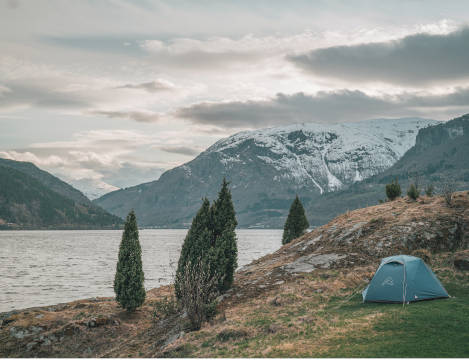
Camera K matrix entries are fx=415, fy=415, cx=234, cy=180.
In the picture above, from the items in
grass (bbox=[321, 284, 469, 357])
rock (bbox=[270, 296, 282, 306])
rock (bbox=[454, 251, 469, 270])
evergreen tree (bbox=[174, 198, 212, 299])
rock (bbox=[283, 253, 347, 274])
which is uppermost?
evergreen tree (bbox=[174, 198, 212, 299])

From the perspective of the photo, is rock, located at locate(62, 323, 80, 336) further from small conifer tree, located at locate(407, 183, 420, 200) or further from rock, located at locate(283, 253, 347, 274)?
small conifer tree, located at locate(407, 183, 420, 200)

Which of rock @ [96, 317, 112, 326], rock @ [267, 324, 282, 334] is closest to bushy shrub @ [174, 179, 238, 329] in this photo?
rock @ [96, 317, 112, 326]

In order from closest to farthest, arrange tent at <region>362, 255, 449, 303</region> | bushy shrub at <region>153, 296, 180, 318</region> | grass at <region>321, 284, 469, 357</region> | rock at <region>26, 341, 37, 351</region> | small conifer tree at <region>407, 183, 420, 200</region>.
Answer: grass at <region>321, 284, 469, 357</region> → tent at <region>362, 255, 449, 303</region> → rock at <region>26, 341, 37, 351</region> → bushy shrub at <region>153, 296, 180, 318</region> → small conifer tree at <region>407, 183, 420, 200</region>

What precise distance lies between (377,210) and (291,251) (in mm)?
9297

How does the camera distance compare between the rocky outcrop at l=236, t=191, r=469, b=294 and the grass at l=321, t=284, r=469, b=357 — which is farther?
the rocky outcrop at l=236, t=191, r=469, b=294

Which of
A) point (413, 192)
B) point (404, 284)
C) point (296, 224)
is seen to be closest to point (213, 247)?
point (404, 284)

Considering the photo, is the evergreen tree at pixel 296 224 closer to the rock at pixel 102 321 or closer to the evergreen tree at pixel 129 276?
the evergreen tree at pixel 129 276

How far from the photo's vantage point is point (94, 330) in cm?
2906

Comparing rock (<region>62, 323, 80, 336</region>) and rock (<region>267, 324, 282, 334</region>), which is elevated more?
rock (<region>267, 324, 282, 334</region>)

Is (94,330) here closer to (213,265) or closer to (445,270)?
(213,265)

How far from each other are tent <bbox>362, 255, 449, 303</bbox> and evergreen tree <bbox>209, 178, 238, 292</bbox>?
10047 mm

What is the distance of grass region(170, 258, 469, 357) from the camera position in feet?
52.9

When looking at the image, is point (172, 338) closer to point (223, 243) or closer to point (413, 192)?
point (223, 243)

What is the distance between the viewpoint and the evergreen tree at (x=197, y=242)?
30.5 meters
